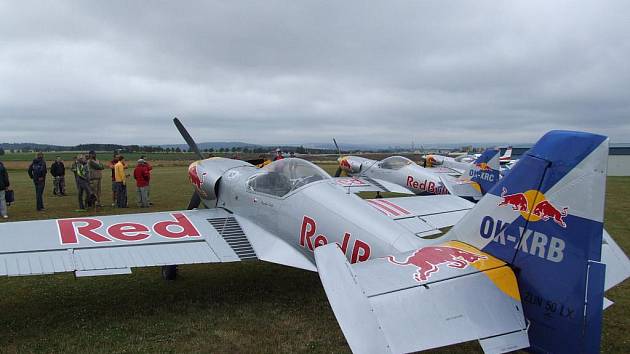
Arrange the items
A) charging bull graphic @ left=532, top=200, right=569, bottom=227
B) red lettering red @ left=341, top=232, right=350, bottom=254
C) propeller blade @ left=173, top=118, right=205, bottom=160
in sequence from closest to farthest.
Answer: charging bull graphic @ left=532, top=200, right=569, bottom=227 → red lettering red @ left=341, top=232, right=350, bottom=254 → propeller blade @ left=173, top=118, right=205, bottom=160

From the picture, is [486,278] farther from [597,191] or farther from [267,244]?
[267,244]

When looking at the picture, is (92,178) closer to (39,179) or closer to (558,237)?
(39,179)

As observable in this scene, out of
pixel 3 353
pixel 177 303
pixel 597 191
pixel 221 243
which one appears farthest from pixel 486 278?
pixel 3 353

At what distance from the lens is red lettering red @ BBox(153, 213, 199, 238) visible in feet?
17.2

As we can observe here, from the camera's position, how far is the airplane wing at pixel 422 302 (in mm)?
2092

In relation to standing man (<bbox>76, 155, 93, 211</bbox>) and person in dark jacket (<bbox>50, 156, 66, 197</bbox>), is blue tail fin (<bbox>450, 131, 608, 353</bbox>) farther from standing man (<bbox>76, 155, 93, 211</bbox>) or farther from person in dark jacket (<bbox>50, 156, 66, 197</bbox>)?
person in dark jacket (<bbox>50, 156, 66, 197</bbox>)

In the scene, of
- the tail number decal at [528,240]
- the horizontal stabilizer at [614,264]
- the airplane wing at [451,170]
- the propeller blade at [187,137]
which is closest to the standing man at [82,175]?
the propeller blade at [187,137]

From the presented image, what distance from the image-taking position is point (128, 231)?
5.16 metres

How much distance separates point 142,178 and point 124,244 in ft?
26.5

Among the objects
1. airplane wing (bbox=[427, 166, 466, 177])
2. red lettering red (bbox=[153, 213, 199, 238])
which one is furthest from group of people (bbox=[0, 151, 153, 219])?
airplane wing (bbox=[427, 166, 466, 177])

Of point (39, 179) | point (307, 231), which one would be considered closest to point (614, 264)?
point (307, 231)

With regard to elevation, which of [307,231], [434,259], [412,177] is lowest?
[412,177]

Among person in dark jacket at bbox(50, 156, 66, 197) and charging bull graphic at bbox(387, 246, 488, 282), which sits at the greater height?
charging bull graphic at bbox(387, 246, 488, 282)

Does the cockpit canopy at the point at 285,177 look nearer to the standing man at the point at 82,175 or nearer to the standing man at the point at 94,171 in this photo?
the standing man at the point at 82,175
